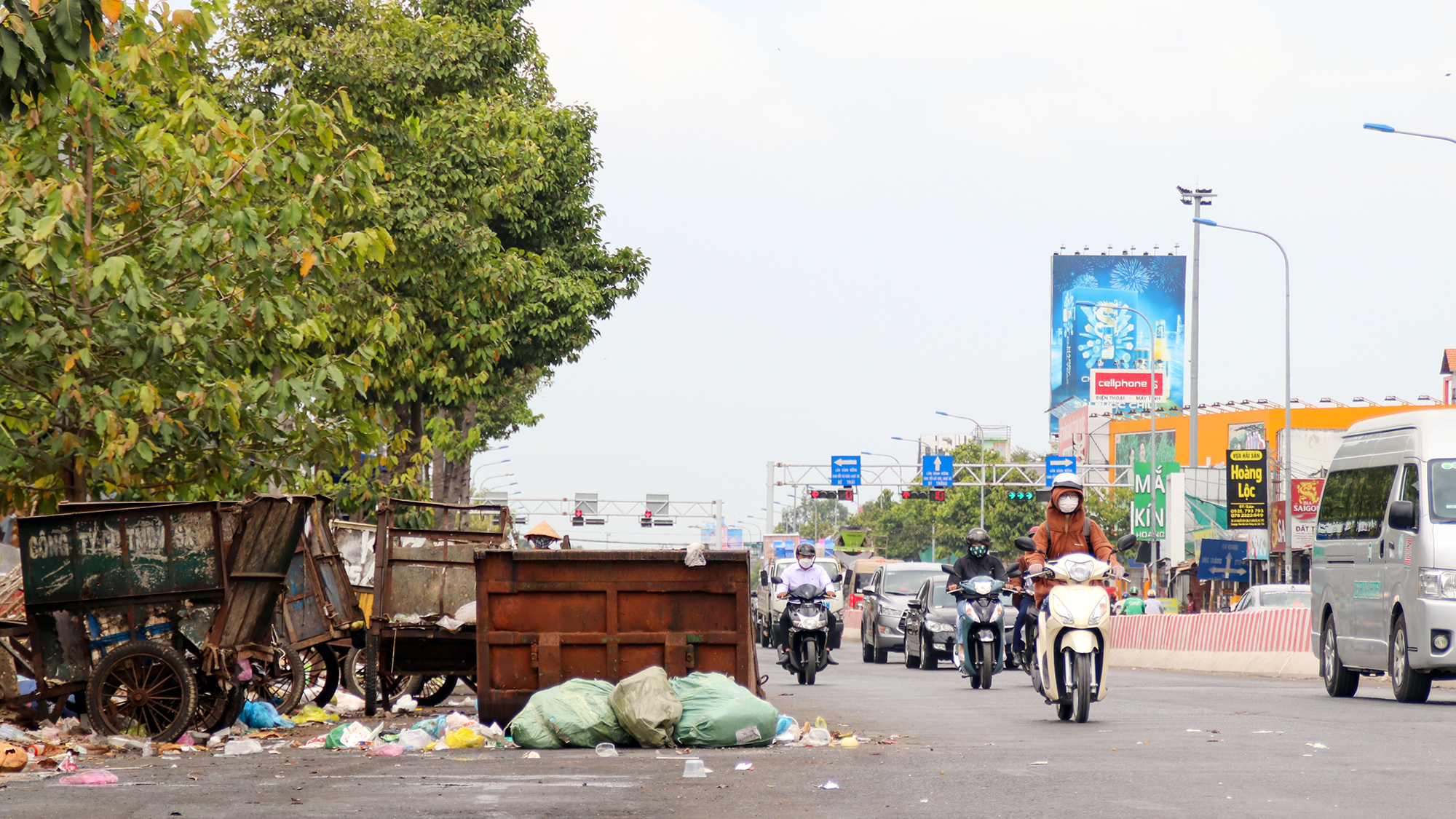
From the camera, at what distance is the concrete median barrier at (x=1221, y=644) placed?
24.6 metres

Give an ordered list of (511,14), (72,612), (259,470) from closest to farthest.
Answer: (72,612) → (259,470) → (511,14)

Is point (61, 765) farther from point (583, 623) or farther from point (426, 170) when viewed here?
point (426, 170)

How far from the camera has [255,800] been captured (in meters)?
8.36

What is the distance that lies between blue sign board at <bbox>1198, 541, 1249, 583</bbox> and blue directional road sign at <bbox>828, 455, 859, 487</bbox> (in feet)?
103

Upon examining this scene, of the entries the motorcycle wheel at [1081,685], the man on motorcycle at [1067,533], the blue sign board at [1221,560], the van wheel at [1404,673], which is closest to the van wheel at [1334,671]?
the van wheel at [1404,673]

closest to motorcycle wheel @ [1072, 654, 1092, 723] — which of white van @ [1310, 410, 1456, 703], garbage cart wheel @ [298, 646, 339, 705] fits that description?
white van @ [1310, 410, 1456, 703]

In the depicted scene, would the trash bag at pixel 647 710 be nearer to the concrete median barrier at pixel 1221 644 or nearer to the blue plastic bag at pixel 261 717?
the blue plastic bag at pixel 261 717

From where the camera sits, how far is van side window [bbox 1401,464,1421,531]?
50.9 ft

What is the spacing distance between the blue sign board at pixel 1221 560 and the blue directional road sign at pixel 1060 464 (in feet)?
64.4

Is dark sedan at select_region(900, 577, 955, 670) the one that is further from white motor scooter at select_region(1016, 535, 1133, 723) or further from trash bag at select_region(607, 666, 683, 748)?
trash bag at select_region(607, 666, 683, 748)

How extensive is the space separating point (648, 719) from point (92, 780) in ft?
10.8

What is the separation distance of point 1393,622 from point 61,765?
1117 cm

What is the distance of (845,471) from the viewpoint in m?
81.4

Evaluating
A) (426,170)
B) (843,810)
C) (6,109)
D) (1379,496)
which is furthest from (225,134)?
(426,170)
